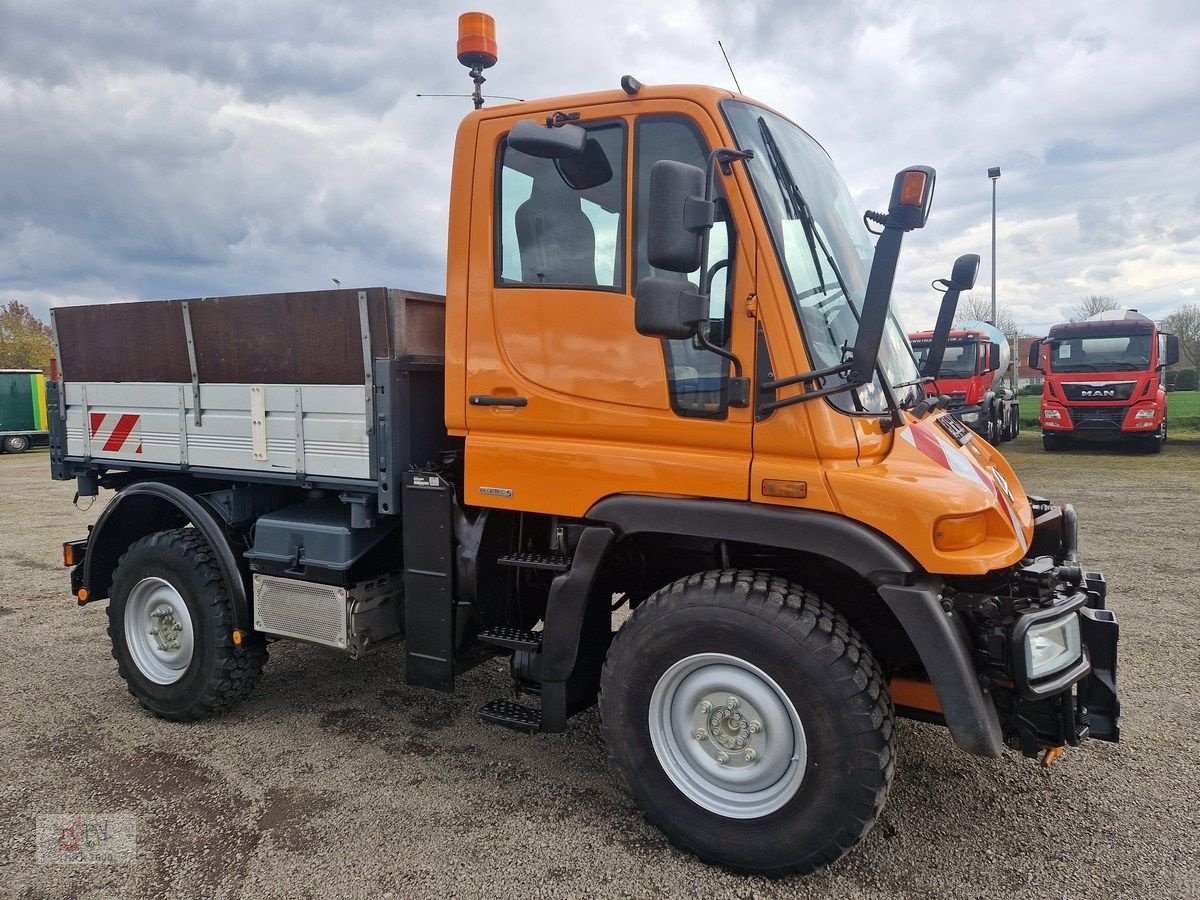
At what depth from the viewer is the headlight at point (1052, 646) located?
2502 millimetres

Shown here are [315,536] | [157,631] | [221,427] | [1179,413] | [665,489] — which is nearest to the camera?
[665,489]

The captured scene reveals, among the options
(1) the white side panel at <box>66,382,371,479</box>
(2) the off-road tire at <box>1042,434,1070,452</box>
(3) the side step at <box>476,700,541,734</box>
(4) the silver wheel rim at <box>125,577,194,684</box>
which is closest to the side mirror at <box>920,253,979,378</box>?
(3) the side step at <box>476,700,541,734</box>

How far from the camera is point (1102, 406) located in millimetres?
16328

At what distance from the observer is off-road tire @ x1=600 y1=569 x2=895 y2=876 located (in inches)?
101

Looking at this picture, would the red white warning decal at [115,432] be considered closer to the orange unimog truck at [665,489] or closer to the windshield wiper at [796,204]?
the orange unimog truck at [665,489]

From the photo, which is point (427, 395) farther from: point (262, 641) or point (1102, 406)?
point (1102, 406)

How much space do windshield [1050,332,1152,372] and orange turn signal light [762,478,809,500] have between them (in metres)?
16.9

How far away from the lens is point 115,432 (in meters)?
4.41

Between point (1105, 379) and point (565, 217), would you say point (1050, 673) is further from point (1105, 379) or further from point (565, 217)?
point (1105, 379)

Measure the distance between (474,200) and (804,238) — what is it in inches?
54.0

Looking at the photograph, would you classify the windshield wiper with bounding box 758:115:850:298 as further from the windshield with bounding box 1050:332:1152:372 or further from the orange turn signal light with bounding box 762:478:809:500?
the windshield with bounding box 1050:332:1152:372

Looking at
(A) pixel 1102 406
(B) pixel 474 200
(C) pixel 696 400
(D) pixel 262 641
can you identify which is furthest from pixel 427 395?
(A) pixel 1102 406

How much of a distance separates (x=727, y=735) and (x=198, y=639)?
280 cm

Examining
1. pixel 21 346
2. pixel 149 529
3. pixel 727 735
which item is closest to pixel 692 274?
pixel 727 735
